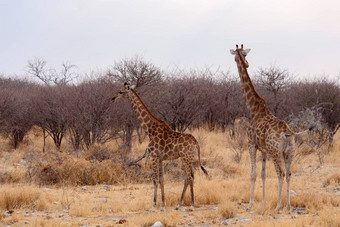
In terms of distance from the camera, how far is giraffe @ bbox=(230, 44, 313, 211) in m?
8.03

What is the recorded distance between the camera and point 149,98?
17984 millimetres

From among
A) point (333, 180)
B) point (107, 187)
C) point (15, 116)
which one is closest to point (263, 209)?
point (333, 180)

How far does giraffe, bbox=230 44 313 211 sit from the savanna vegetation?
48 cm

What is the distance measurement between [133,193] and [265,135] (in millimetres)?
3897

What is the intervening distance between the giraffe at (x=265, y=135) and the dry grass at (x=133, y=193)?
71cm

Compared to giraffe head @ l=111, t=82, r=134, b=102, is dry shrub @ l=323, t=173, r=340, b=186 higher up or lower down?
lower down

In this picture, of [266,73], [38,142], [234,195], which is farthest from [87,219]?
[266,73]

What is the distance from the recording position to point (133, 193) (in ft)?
34.8

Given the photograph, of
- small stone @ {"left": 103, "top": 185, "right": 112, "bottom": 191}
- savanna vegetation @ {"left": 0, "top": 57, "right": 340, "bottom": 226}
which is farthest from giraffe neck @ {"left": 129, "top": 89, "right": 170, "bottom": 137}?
small stone @ {"left": 103, "top": 185, "right": 112, "bottom": 191}

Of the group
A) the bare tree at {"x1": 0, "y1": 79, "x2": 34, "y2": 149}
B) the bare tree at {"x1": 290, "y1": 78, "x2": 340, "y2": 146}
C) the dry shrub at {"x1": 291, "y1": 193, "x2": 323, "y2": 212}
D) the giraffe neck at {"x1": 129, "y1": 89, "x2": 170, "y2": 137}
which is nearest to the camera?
the dry shrub at {"x1": 291, "y1": 193, "x2": 323, "y2": 212}

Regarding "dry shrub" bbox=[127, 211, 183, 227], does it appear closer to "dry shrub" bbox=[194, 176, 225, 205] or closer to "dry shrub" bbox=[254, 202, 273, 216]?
"dry shrub" bbox=[254, 202, 273, 216]

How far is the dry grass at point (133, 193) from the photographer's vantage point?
775 cm

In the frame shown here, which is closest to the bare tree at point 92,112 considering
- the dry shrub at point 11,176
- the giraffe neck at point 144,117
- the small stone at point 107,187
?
the dry shrub at point 11,176

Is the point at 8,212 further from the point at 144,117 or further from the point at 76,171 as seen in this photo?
the point at 76,171
